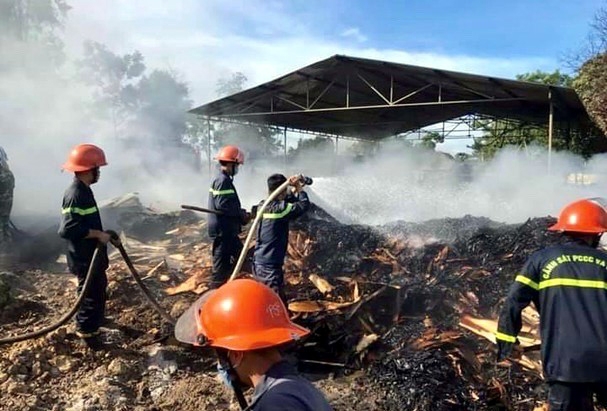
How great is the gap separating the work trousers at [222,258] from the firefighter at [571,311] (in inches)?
147

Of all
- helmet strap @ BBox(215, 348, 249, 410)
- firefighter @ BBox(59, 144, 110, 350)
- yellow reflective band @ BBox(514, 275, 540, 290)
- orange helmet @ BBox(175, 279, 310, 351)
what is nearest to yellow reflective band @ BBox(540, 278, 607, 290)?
yellow reflective band @ BBox(514, 275, 540, 290)

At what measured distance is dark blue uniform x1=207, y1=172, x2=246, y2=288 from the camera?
6324 millimetres

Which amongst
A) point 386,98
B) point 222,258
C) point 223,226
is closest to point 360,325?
point 222,258

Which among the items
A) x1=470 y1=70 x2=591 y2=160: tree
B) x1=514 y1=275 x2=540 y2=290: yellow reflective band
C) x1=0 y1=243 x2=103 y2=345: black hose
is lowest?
x1=0 y1=243 x2=103 y2=345: black hose

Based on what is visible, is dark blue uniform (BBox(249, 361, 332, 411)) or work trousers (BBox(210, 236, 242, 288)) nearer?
dark blue uniform (BBox(249, 361, 332, 411))

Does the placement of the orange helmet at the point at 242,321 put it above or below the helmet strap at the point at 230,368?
above

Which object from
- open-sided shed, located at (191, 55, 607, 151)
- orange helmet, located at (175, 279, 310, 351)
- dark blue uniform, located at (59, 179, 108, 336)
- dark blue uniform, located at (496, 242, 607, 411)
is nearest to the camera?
orange helmet, located at (175, 279, 310, 351)

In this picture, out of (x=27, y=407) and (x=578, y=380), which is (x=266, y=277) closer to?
(x=27, y=407)

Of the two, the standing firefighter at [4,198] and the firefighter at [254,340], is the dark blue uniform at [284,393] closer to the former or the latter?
the firefighter at [254,340]

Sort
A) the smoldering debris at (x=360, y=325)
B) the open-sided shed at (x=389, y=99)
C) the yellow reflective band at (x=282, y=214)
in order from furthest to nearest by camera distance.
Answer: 1. the open-sided shed at (x=389, y=99)
2. the yellow reflective band at (x=282, y=214)
3. the smoldering debris at (x=360, y=325)

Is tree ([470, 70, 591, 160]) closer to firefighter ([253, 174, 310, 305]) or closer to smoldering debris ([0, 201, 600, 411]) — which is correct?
smoldering debris ([0, 201, 600, 411])

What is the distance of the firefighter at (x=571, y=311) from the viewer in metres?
3.09

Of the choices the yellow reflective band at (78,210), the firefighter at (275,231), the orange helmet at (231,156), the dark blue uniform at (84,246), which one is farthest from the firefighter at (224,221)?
the yellow reflective band at (78,210)

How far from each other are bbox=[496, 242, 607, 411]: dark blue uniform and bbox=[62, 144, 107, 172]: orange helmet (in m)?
3.94
